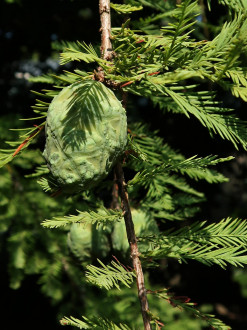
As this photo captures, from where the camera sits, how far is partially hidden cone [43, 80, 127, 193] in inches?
23.0

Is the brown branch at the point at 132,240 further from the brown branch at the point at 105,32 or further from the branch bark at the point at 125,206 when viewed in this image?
the brown branch at the point at 105,32

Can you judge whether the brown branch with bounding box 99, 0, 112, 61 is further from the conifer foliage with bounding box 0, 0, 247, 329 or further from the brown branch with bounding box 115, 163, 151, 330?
the brown branch with bounding box 115, 163, 151, 330

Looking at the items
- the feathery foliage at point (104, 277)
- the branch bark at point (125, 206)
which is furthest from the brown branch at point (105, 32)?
the feathery foliage at point (104, 277)

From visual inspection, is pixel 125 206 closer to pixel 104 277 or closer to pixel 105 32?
pixel 104 277

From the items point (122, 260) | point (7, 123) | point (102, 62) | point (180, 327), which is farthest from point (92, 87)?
point (180, 327)

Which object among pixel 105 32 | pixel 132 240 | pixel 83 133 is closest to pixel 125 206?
pixel 132 240

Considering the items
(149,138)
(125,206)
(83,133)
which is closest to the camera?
(83,133)

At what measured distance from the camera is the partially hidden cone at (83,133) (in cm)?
58

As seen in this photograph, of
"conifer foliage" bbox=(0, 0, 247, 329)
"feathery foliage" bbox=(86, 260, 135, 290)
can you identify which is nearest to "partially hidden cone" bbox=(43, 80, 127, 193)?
"conifer foliage" bbox=(0, 0, 247, 329)

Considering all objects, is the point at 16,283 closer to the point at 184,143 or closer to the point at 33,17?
the point at 184,143

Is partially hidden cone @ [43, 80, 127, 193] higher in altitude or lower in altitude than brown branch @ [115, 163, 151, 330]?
higher

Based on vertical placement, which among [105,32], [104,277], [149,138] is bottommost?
[104,277]

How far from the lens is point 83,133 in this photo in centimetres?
58

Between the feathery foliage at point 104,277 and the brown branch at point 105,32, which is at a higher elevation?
the brown branch at point 105,32
